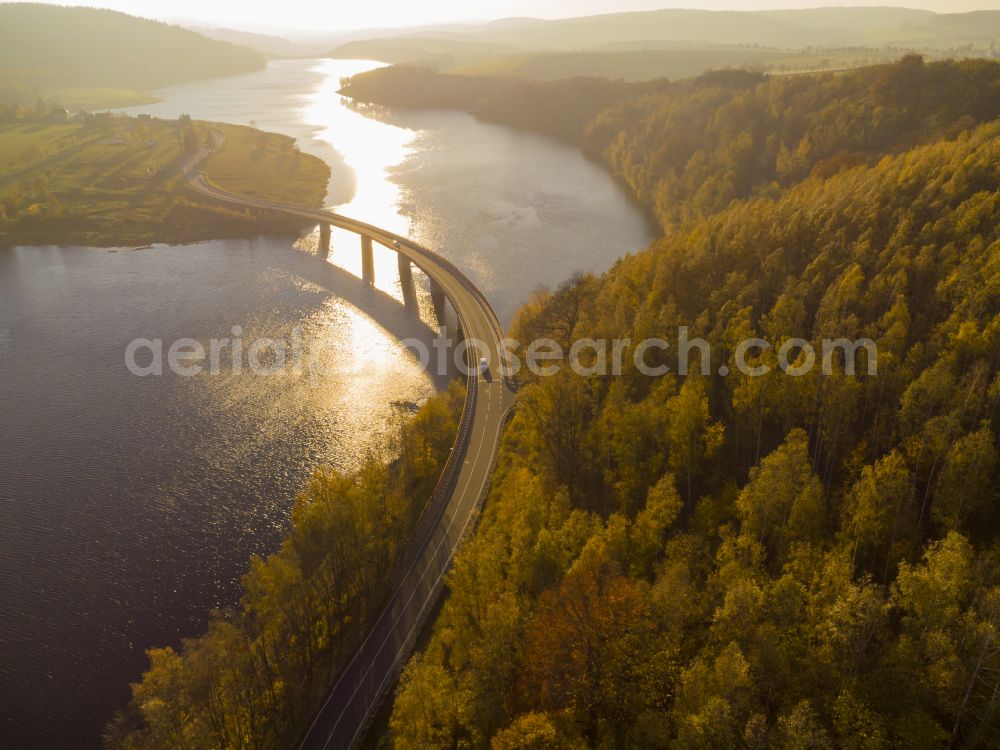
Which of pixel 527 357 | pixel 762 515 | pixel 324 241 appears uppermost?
pixel 324 241

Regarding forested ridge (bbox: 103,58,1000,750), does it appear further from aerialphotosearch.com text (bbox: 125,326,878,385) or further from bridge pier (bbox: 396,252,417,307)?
bridge pier (bbox: 396,252,417,307)

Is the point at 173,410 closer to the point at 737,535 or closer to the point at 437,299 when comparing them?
the point at 437,299

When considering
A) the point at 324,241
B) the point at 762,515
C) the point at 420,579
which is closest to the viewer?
the point at 762,515

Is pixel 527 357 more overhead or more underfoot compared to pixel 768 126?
more underfoot

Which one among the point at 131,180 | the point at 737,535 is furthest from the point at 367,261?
the point at 131,180

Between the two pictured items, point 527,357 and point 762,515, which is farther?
point 527,357

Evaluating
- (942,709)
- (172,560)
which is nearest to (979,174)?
(942,709)

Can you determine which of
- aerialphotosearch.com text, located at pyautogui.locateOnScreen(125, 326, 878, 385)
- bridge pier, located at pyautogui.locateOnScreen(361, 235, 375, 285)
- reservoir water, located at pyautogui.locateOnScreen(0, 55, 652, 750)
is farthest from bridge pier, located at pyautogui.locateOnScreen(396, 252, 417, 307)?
aerialphotosearch.com text, located at pyautogui.locateOnScreen(125, 326, 878, 385)
